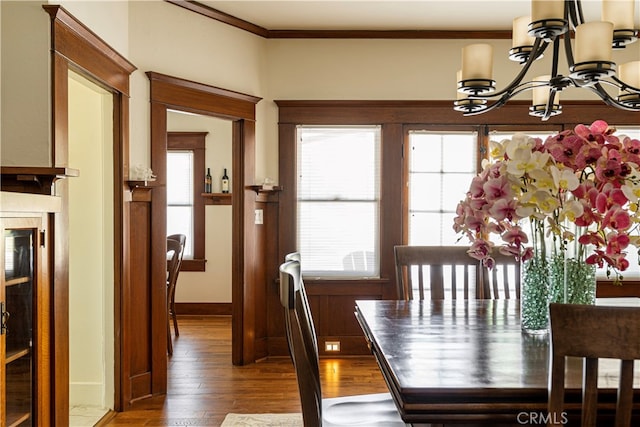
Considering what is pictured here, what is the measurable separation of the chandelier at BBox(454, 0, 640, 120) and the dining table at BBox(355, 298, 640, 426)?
97cm

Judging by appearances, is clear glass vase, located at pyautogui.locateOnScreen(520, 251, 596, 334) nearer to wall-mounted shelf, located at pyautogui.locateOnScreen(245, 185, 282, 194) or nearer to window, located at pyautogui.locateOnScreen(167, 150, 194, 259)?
wall-mounted shelf, located at pyautogui.locateOnScreen(245, 185, 282, 194)

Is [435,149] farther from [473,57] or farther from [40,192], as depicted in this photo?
[40,192]

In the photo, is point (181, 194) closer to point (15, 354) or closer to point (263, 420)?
point (263, 420)

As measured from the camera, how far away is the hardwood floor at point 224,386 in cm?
332

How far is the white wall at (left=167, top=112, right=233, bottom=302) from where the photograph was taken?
21.2 ft

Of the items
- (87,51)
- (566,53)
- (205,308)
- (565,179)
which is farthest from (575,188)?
(205,308)

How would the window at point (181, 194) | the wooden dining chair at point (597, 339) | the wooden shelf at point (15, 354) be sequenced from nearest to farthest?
the wooden dining chair at point (597, 339) → the wooden shelf at point (15, 354) → the window at point (181, 194)

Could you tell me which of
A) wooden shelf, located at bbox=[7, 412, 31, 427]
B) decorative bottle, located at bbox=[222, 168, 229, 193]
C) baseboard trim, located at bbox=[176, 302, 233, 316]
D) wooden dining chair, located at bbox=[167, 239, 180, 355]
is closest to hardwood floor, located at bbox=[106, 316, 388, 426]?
wooden dining chair, located at bbox=[167, 239, 180, 355]

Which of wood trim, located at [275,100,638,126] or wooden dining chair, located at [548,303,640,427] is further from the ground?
wood trim, located at [275,100,638,126]

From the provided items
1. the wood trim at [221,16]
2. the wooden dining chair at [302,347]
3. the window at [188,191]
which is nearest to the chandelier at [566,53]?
the wooden dining chair at [302,347]

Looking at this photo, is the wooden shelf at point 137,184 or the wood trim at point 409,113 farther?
the wood trim at point 409,113

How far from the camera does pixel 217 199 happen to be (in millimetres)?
6441

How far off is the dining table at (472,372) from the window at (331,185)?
101 inches

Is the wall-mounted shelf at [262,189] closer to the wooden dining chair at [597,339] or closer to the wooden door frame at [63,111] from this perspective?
the wooden door frame at [63,111]
